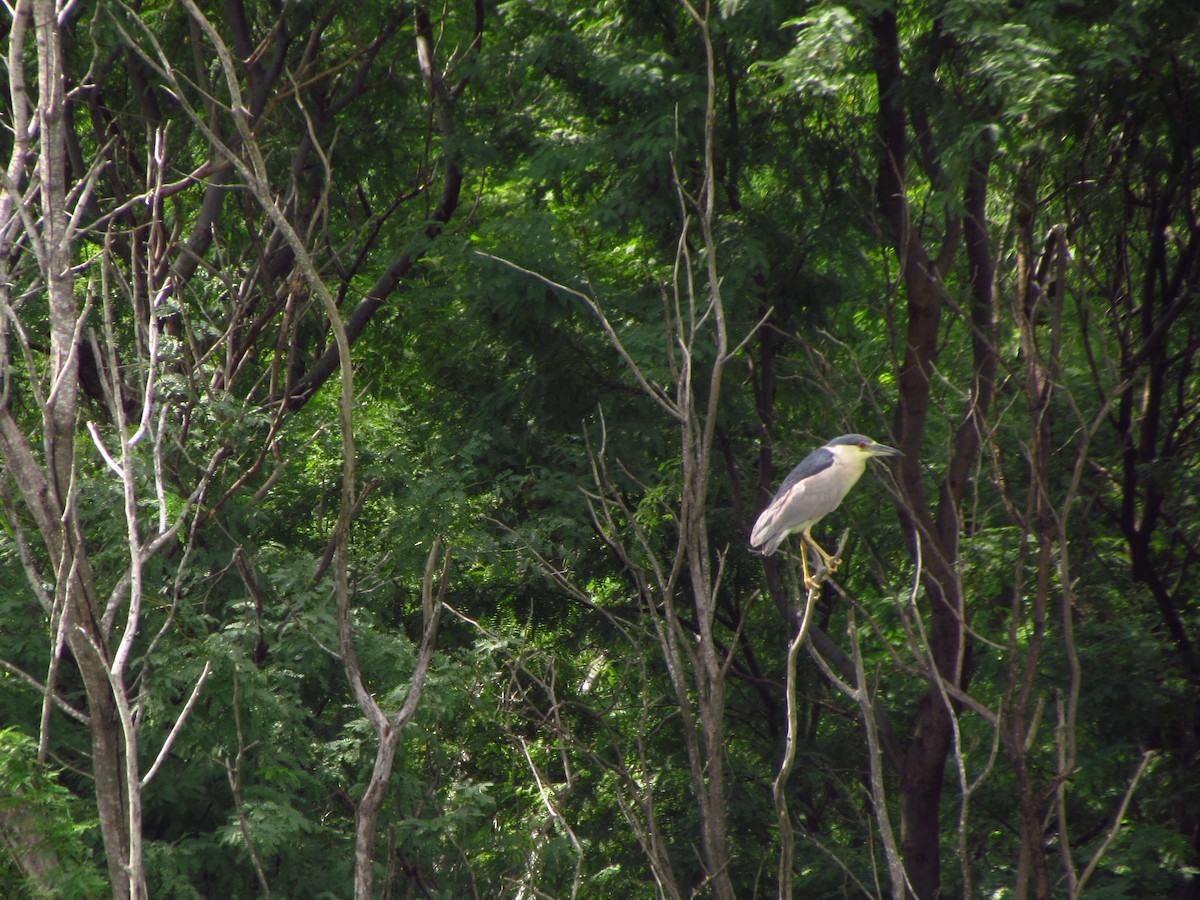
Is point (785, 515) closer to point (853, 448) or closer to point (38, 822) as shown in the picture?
point (853, 448)

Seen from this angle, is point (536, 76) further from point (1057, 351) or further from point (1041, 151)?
point (1057, 351)

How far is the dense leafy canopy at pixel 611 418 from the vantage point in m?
7.07

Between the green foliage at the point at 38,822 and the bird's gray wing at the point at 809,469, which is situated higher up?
the bird's gray wing at the point at 809,469

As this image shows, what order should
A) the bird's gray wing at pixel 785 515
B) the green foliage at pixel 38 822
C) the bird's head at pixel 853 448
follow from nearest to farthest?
the green foliage at pixel 38 822 → the bird's gray wing at pixel 785 515 → the bird's head at pixel 853 448

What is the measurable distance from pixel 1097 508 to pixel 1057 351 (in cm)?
451

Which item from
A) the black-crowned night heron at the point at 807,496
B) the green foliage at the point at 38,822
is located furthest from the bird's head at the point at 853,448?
the green foliage at the point at 38,822

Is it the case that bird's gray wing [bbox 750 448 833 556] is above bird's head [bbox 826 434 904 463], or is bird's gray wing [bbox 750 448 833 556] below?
below

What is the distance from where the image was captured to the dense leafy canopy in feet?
23.2

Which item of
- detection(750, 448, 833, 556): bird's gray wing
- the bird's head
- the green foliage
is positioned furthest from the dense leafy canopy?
the bird's head

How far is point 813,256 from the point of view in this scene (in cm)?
955

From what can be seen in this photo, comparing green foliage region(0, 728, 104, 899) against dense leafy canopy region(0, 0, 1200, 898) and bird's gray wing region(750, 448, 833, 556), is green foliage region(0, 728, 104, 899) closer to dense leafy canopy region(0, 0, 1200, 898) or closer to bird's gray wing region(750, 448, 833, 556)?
dense leafy canopy region(0, 0, 1200, 898)

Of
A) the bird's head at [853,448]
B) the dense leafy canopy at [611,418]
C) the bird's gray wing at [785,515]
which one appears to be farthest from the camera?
the dense leafy canopy at [611,418]

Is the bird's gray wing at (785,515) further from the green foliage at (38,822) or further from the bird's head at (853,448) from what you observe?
the green foliage at (38,822)

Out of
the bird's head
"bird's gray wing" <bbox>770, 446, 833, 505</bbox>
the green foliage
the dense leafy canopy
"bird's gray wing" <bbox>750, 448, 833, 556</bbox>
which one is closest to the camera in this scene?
the green foliage
